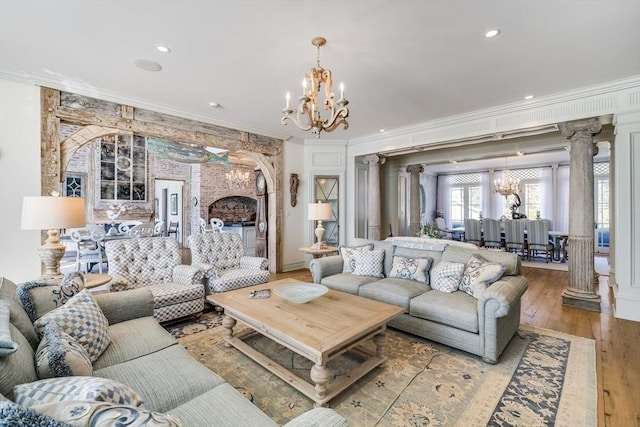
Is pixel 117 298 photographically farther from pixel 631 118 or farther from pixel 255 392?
pixel 631 118

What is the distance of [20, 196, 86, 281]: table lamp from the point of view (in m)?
2.45

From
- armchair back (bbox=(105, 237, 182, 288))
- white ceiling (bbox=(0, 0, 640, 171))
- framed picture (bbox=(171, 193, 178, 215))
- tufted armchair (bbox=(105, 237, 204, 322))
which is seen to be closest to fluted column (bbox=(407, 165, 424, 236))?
white ceiling (bbox=(0, 0, 640, 171))

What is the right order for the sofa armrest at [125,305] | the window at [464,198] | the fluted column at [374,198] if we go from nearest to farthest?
the sofa armrest at [125,305]
the fluted column at [374,198]
the window at [464,198]

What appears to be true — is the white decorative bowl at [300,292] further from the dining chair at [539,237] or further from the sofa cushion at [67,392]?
the dining chair at [539,237]

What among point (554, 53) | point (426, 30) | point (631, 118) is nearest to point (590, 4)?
point (554, 53)

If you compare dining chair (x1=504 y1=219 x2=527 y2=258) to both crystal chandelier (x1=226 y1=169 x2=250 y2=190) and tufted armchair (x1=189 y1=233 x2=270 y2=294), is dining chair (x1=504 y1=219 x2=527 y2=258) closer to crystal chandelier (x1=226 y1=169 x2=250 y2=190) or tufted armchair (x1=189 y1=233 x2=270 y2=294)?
tufted armchair (x1=189 y1=233 x2=270 y2=294)

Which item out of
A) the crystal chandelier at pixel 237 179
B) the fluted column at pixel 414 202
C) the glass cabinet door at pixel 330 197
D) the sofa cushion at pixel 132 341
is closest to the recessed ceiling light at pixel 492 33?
the sofa cushion at pixel 132 341

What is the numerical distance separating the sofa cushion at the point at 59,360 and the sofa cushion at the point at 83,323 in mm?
313

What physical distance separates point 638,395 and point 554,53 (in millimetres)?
2924

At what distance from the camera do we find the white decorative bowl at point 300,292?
252 cm

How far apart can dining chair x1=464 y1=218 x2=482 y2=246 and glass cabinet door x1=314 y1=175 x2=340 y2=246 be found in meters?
4.10

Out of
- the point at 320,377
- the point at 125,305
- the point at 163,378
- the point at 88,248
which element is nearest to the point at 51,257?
the point at 125,305

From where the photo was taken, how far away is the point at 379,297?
311 cm

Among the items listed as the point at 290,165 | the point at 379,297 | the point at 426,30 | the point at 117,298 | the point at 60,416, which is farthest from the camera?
the point at 290,165
